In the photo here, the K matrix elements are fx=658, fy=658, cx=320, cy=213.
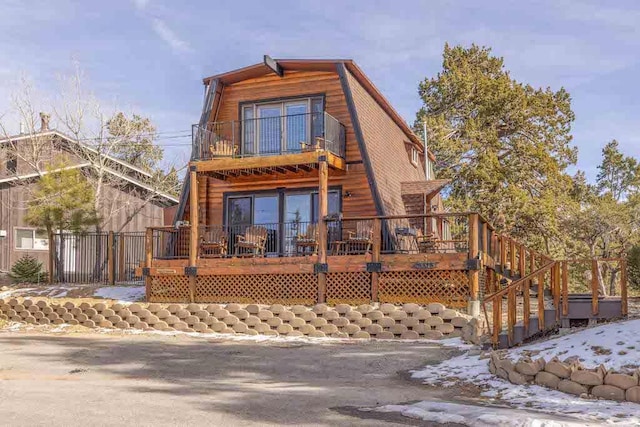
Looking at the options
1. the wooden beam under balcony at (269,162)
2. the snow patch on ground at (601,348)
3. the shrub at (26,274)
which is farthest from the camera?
the shrub at (26,274)

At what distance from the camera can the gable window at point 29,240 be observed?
2658 centimetres

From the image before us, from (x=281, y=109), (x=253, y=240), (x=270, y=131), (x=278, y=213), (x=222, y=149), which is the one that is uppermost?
(x=281, y=109)

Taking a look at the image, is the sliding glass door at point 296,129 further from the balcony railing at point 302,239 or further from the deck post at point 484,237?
the deck post at point 484,237

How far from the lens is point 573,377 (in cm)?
797

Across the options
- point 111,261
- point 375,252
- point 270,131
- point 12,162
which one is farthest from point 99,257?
point 375,252

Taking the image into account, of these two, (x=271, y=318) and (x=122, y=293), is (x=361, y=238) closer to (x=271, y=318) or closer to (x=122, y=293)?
(x=271, y=318)

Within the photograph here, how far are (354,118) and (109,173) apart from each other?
548 inches

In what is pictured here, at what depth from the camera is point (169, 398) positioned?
7828 millimetres

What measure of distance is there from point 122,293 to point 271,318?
20.3 ft

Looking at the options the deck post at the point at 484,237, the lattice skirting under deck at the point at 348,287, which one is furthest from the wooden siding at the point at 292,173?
the deck post at the point at 484,237

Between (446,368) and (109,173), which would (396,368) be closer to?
(446,368)

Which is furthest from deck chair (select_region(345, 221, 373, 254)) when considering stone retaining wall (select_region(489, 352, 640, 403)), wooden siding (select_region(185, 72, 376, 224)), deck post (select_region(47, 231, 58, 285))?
deck post (select_region(47, 231, 58, 285))

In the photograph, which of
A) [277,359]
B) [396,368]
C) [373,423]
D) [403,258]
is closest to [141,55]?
[403,258]

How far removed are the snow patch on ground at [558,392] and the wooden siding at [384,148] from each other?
7832mm
